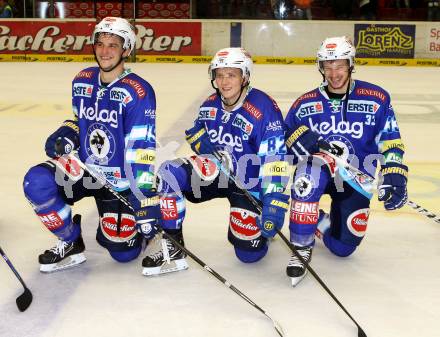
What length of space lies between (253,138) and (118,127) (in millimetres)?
669

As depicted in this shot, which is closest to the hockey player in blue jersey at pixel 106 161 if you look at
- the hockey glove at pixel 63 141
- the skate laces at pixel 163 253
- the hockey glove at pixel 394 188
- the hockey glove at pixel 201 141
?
the hockey glove at pixel 63 141

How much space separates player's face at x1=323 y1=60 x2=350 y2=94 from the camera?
3.77 m

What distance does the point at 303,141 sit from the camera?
369 centimetres

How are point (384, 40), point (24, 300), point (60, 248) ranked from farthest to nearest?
point (384, 40) < point (60, 248) < point (24, 300)

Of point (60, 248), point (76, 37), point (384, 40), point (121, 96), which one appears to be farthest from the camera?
point (76, 37)

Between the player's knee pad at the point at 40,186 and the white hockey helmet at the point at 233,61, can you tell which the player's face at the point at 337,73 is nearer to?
the white hockey helmet at the point at 233,61

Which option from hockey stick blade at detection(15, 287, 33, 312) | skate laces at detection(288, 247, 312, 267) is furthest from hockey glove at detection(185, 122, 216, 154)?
hockey stick blade at detection(15, 287, 33, 312)

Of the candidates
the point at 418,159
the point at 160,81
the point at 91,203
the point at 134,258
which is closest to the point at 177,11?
the point at 160,81

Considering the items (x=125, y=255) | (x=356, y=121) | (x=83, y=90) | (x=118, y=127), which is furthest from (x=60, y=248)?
(x=356, y=121)

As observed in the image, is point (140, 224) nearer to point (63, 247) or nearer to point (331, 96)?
point (63, 247)

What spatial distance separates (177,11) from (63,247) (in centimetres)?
1399

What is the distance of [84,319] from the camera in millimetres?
3078

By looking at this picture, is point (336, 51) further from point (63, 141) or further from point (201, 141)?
point (63, 141)

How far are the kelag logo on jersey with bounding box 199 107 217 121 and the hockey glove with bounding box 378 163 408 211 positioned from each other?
0.92 meters
